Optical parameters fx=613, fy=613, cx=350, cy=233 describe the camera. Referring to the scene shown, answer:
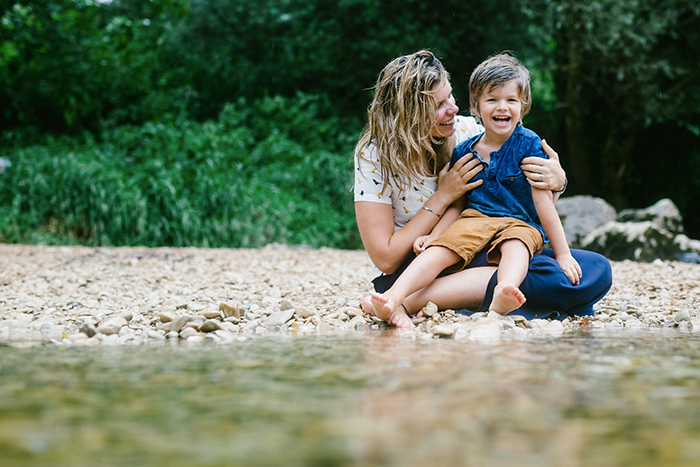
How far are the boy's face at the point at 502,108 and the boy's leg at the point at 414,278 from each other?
0.64 m

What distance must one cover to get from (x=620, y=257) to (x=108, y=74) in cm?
794

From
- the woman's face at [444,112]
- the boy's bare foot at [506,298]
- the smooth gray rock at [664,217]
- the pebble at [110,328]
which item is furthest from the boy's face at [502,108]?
the smooth gray rock at [664,217]

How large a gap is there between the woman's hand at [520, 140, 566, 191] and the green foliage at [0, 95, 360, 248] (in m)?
3.94

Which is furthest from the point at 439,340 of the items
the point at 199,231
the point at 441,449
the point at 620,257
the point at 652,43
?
the point at 652,43

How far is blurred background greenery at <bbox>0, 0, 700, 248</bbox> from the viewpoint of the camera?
6898mm

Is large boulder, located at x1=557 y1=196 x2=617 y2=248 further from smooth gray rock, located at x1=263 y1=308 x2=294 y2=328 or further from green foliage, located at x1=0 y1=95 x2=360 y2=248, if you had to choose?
smooth gray rock, located at x1=263 y1=308 x2=294 y2=328

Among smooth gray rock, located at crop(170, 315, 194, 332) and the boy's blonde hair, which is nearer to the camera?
smooth gray rock, located at crop(170, 315, 194, 332)

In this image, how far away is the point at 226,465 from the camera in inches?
36.4

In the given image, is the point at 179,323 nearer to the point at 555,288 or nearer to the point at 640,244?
the point at 555,288

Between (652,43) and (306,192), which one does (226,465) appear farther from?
(652,43)

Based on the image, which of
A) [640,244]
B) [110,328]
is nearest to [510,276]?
[110,328]

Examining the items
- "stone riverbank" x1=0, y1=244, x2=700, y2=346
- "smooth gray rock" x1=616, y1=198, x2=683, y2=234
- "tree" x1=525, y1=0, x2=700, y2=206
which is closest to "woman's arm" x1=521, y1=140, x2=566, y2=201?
"stone riverbank" x1=0, y1=244, x2=700, y2=346

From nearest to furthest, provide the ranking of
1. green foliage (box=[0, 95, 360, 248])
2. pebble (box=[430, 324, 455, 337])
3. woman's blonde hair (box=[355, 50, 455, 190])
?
pebble (box=[430, 324, 455, 337]) → woman's blonde hair (box=[355, 50, 455, 190]) → green foliage (box=[0, 95, 360, 248])

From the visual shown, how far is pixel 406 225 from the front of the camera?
2.90 metres
